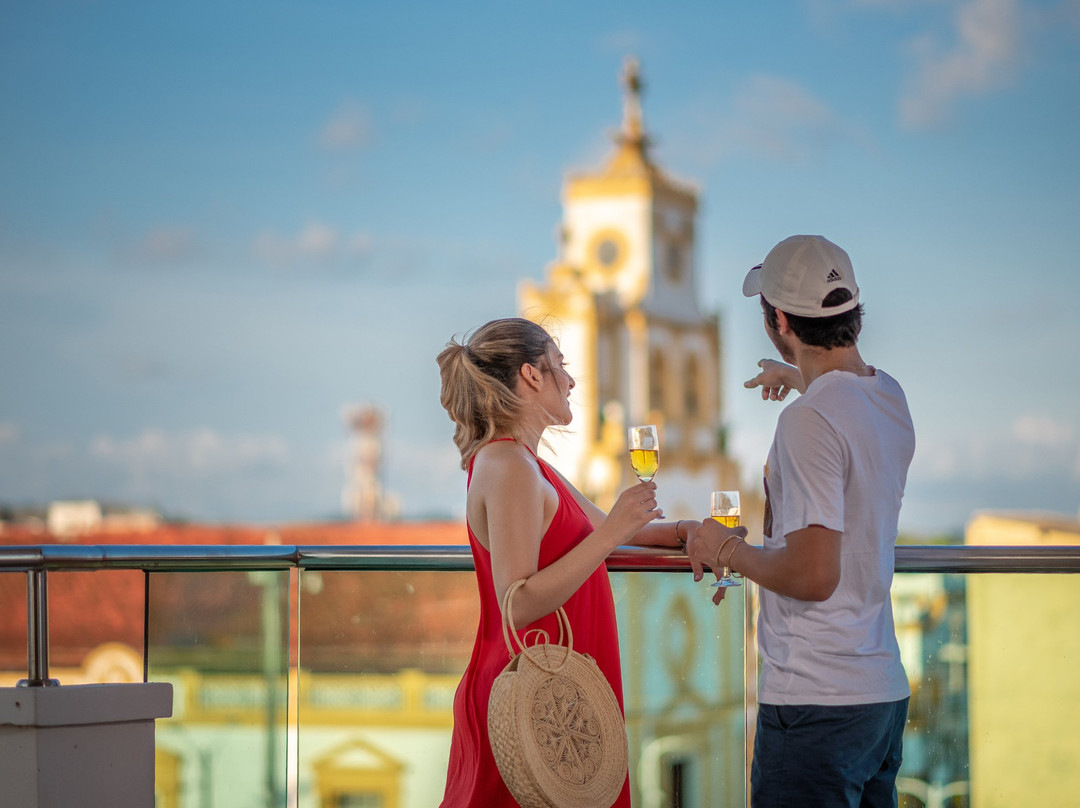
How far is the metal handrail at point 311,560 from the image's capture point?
12.0ft

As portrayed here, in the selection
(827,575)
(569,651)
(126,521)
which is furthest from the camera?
(126,521)

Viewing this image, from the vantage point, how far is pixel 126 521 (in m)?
56.8

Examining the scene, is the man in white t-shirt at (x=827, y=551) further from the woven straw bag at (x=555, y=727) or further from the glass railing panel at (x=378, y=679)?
the glass railing panel at (x=378, y=679)

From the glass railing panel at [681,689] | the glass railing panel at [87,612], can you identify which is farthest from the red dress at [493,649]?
the glass railing panel at [87,612]

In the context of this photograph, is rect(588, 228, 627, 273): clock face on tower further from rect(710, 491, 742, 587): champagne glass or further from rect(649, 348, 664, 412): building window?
rect(710, 491, 742, 587): champagne glass

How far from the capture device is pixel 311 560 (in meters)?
4.05

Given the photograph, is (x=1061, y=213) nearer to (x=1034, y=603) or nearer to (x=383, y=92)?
(x=383, y=92)

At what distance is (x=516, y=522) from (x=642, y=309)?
5022 centimetres

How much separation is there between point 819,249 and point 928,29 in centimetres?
8114

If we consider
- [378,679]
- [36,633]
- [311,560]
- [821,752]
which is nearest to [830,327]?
[821,752]

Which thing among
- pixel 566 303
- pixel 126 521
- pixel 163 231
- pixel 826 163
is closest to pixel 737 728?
pixel 566 303

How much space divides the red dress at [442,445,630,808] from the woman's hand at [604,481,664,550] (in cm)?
14

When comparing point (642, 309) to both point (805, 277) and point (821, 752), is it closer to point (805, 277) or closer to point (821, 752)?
point (805, 277)

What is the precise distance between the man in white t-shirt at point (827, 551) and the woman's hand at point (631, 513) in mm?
249
